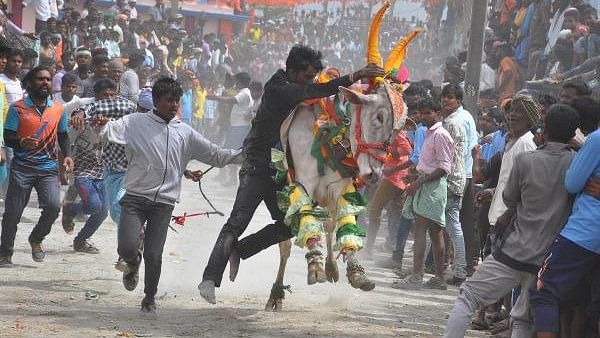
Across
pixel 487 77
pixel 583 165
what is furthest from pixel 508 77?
pixel 583 165

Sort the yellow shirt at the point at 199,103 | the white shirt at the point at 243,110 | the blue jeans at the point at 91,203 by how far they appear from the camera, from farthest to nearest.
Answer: the yellow shirt at the point at 199,103
the white shirt at the point at 243,110
the blue jeans at the point at 91,203

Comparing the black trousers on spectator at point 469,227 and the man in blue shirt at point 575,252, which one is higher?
the man in blue shirt at point 575,252

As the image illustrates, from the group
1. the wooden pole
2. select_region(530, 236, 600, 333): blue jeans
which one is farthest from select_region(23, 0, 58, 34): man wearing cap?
select_region(530, 236, 600, 333): blue jeans

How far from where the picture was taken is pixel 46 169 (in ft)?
34.7

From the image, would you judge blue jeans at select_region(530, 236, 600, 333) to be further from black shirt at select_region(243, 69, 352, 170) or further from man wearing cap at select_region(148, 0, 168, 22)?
man wearing cap at select_region(148, 0, 168, 22)

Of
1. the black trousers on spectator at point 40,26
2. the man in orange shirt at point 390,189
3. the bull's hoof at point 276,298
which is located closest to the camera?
the bull's hoof at point 276,298

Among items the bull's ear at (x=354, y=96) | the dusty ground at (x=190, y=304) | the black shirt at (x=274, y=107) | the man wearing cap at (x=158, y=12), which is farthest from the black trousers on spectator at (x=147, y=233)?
the man wearing cap at (x=158, y=12)

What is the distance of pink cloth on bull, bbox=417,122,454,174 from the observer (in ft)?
35.9

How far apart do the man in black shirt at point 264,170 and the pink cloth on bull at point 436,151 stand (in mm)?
2599

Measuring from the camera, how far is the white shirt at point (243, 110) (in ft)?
64.5

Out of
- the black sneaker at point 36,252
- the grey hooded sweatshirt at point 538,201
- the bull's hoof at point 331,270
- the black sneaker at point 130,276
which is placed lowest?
the black sneaker at point 36,252

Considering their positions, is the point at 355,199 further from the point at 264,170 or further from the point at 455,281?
the point at 455,281

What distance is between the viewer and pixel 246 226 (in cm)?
858

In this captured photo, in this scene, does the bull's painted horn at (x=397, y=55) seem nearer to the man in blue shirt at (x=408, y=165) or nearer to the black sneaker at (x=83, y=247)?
the man in blue shirt at (x=408, y=165)
